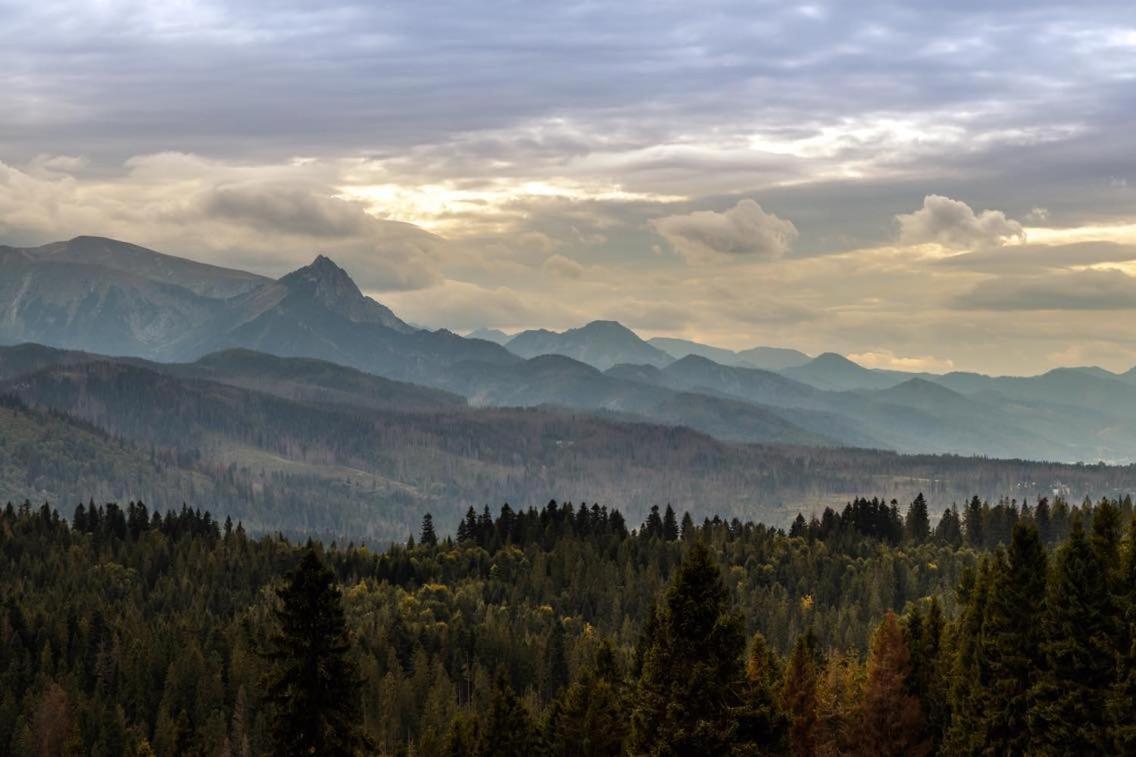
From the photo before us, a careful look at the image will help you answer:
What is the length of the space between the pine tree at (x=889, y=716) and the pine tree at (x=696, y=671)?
33.9 m

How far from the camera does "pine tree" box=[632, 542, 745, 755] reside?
55.5 meters

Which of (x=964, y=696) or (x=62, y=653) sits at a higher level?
(x=964, y=696)

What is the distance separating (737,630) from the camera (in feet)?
183

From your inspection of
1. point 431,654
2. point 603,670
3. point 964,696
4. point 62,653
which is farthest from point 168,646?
point 964,696

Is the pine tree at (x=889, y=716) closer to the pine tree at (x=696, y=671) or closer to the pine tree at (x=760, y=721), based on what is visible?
the pine tree at (x=760, y=721)

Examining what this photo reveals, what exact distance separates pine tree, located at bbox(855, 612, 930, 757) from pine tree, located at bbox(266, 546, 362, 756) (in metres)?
41.2

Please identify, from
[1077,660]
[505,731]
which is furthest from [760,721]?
[505,731]

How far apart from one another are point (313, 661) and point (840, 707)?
144 feet

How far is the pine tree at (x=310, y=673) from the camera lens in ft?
189

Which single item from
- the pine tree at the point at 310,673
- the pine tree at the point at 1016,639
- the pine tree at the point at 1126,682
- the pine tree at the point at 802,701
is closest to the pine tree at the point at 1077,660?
the pine tree at the point at 1126,682

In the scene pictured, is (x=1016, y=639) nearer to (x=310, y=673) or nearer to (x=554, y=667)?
(x=310, y=673)

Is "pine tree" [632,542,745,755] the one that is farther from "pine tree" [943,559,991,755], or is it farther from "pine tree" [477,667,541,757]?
"pine tree" [477,667,541,757]

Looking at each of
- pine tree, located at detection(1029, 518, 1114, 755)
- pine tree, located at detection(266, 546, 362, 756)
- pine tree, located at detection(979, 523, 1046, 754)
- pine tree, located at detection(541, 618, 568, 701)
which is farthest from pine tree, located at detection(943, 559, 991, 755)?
pine tree, located at detection(541, 618, 568, 701)

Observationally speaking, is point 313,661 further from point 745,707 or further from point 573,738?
point 573,738
